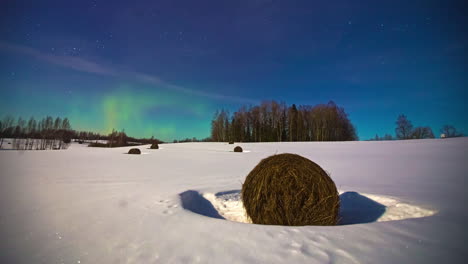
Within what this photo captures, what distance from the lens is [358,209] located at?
4.81 metres

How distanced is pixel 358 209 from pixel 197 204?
158 inches

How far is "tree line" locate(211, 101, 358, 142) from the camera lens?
48719 millimetres

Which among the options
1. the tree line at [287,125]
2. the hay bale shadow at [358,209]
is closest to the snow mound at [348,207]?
the hay bale shadow at [358,209]

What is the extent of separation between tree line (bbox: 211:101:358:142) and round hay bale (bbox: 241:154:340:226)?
46721 mm

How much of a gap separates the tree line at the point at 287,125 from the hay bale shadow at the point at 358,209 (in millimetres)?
44719

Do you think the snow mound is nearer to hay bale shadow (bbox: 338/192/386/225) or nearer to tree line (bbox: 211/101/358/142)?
hay bale shadow (bbox: 338/192/386/225)

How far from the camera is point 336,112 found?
50406mm

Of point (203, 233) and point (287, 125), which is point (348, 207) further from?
point (287, 125)

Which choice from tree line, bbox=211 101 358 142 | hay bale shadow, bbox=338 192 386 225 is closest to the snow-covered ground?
hay bale shadow, bbox=338 192 386 225

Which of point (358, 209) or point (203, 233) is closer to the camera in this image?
point (203, 233)

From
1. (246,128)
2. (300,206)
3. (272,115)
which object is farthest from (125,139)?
(300,206)

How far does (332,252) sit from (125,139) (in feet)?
176

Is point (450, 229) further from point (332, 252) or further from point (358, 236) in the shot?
point (332, 252)

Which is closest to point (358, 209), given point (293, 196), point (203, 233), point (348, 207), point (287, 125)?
point (348, 207)
